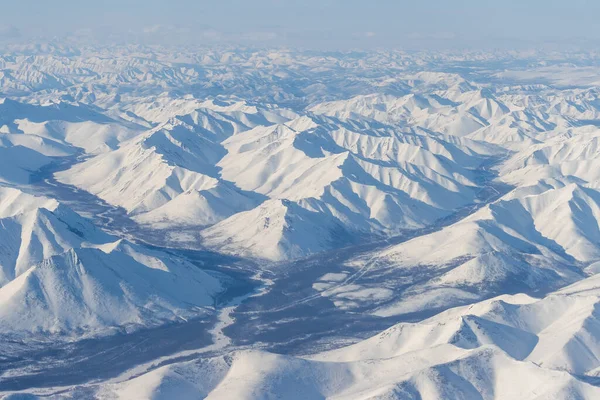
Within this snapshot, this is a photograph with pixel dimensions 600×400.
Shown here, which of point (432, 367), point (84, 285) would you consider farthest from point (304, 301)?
point (432, 367)

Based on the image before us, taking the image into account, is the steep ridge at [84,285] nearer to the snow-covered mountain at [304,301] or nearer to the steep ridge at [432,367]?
the snow-covered mountain at [304,301]

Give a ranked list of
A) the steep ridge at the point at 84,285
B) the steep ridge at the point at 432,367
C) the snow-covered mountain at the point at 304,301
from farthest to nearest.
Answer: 1. the steep ridge at the point at 84,285
2. the snow-covered mountain at the point at 304,301
3. the steep ridge at the point at 432,367

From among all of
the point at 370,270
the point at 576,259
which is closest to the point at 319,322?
the point at 370,270

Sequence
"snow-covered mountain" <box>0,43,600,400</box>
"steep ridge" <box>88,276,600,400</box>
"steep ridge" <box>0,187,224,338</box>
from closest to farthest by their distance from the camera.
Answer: "steep ridge" <box>88,276,600,400</box>, "snow-covered mountain" <box>0,43,600,400</box>, "steep ridge" <box>0,187,224,338</box>

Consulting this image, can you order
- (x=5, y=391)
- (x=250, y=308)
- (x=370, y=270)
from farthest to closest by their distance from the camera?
1. (x=370, y=270)
2. (x=250, y=308)
3. (x=5, y=391)

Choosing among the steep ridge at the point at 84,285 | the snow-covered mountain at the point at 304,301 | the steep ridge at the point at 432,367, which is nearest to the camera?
the steep ridge at the point at 432,367

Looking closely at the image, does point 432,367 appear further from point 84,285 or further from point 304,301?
point 84,285

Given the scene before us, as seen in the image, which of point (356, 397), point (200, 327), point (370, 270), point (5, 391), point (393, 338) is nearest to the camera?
point (356, 397)

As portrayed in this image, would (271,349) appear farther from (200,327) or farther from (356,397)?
(356,397)

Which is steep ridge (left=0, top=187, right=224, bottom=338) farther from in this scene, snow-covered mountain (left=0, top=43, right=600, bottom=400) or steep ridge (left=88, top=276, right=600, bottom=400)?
steep ridge (left=88, top=276, right=600, bottom=400)

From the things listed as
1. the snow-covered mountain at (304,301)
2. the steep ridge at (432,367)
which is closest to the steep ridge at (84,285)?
the snow-covered mountain at (304,301)

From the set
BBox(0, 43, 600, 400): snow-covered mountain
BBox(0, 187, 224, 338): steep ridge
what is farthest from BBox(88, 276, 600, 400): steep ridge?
BBox(0, 187, 224, 338): steep ridge
